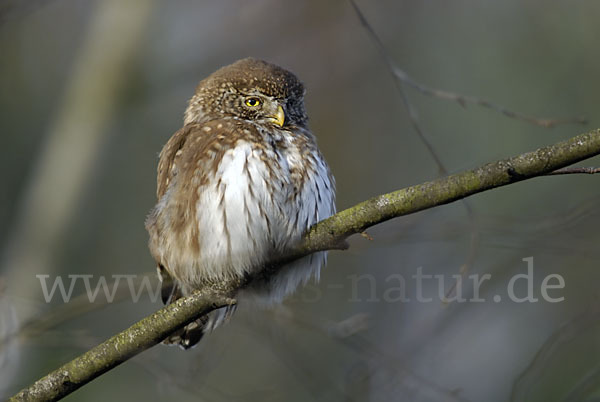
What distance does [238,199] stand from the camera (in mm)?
3523

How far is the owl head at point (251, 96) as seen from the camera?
433 cm

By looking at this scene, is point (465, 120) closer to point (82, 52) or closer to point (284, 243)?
point (82, 52)

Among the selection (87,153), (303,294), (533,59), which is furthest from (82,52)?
(533,59)

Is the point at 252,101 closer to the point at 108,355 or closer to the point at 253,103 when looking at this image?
the point at 253,103

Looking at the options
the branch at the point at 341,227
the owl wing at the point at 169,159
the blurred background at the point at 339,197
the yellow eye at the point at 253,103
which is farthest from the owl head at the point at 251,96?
the branch at the point at 341,227

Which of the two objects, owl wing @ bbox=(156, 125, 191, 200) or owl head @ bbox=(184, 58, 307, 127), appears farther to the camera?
owl head @ bbox=(184, 58, 307, 127)

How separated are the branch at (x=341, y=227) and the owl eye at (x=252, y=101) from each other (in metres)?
1.29

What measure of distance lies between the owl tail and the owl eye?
3.95ft

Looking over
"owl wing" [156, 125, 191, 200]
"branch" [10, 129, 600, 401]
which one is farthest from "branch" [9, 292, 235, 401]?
"owl wing" [156, 125, 191, 200]

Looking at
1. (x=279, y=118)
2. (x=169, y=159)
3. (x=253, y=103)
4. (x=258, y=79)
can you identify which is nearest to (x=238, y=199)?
(x=169, y=159)

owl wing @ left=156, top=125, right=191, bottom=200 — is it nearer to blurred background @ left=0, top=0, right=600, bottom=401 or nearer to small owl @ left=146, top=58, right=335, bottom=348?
small owl @ left=146, top=58, right=335, bottom=348

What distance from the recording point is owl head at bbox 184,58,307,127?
4332mm

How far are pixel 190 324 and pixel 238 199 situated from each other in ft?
3.60

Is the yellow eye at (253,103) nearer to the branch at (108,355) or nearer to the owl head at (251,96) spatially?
the owl head at (251,96)
